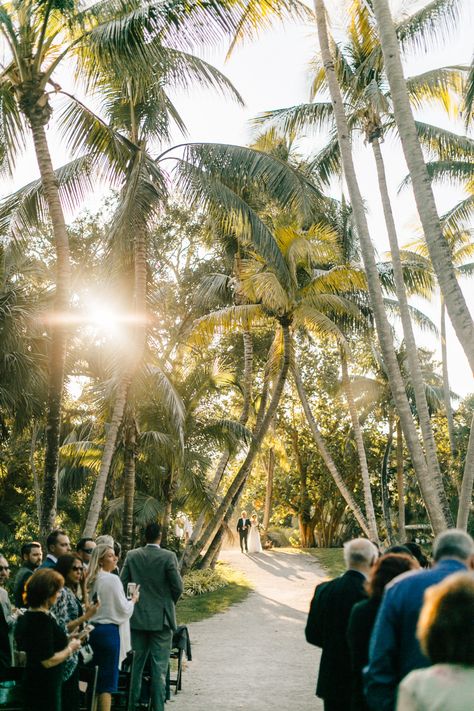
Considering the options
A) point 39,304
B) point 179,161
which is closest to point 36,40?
point 179,161

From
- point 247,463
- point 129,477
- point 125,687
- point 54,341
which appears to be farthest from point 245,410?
point 125,687

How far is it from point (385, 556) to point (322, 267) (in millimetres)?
21802

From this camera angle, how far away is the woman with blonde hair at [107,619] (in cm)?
658

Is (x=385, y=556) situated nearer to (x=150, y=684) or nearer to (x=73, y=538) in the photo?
(x=150, y=684)

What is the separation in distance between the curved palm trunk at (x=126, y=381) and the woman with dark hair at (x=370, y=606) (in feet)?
26.8

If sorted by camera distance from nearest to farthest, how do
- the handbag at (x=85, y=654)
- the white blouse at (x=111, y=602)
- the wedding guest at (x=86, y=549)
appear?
the handbag at (x=85, y=654)
the white blouse at (x=111, y=602)
the wedding guest at (x=86, y=549)

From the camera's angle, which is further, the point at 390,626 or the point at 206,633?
the point at 206,633

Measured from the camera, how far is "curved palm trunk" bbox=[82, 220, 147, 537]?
12234mm

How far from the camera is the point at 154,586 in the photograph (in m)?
7.59

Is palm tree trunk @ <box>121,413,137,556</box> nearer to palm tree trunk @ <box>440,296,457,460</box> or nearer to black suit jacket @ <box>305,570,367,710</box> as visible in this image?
black suit jacket @ <box>305,570,367,710</box>

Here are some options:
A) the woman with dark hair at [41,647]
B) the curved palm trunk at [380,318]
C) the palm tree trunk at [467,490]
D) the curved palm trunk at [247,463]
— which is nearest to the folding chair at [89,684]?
the woman with dark hair at [41,647]

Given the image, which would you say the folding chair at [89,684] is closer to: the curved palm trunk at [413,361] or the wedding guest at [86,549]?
the wedding guest at [86,549]

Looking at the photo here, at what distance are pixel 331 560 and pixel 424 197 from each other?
1999cm

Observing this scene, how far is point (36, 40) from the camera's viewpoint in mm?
12086
